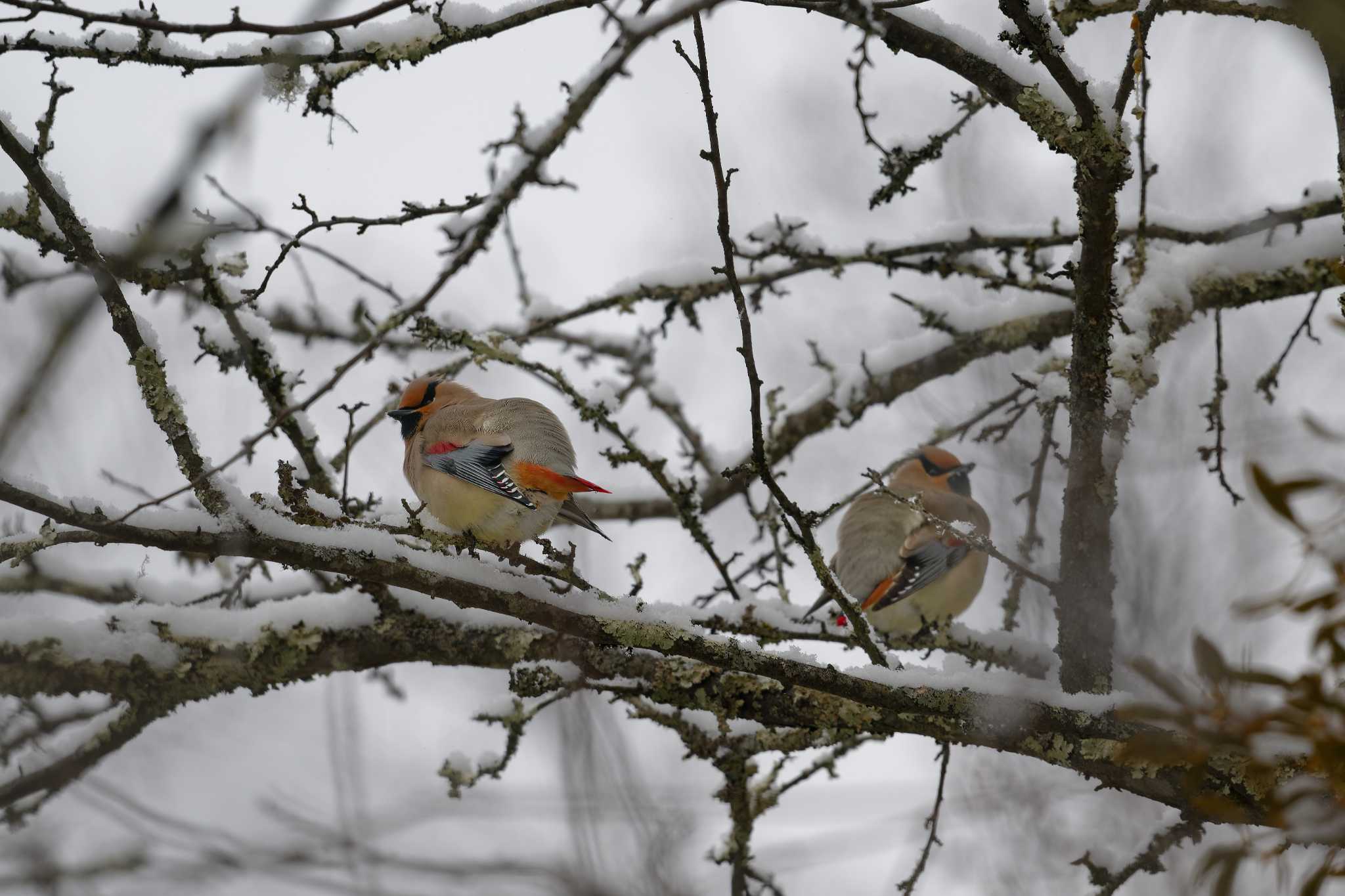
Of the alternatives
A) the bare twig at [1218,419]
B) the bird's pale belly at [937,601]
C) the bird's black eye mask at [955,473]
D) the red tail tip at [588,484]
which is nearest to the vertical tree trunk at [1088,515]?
the bare twig at [1218,419]

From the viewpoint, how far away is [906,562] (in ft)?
20.8

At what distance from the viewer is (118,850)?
2.44 m

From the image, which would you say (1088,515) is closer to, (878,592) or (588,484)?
(588,484)

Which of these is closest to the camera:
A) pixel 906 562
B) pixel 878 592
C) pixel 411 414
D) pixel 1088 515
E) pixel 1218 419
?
pixel 1088 515

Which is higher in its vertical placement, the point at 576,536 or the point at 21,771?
the point at 576,536

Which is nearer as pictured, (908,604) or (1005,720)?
(1005,720)

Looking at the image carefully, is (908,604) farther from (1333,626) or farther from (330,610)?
(1333,626)

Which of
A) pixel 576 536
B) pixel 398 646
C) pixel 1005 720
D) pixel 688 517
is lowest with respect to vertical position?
pixel 1005 720

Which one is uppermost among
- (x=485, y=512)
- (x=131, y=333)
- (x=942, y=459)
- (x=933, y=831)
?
(x=942, y=459)

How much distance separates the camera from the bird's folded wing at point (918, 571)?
618cm

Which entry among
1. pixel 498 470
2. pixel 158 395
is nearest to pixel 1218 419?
pixel 498 470

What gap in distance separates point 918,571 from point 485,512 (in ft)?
7.48

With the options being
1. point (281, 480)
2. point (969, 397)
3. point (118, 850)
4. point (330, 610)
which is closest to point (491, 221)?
point (281, 480)

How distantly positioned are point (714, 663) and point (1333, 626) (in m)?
1.72
